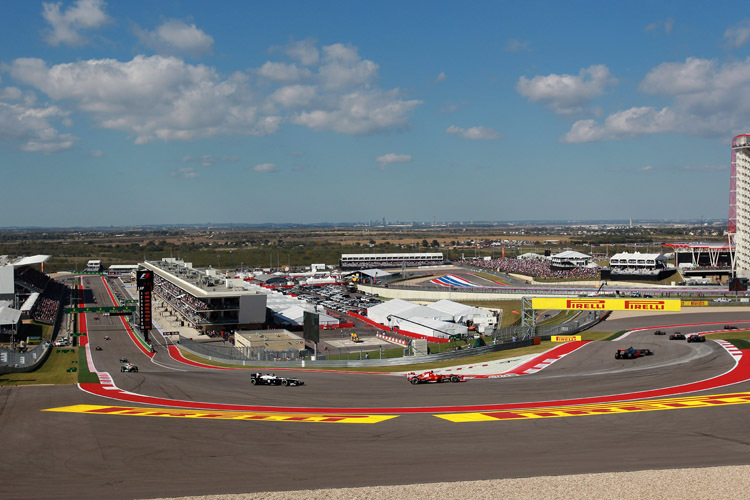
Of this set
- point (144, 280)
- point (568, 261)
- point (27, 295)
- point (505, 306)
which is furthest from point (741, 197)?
point (27, 295)

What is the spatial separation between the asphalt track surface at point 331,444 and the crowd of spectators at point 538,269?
9378 cm

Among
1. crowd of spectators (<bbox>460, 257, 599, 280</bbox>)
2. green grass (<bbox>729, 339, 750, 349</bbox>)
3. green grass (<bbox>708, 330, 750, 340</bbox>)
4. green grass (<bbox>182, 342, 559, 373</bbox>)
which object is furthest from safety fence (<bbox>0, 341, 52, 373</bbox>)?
crowd of spectators (<bbox>460, 257, 599, 280</bbox>)

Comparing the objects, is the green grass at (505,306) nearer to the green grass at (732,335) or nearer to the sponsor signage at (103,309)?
the green grass at (732,335)

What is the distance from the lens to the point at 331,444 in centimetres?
1797

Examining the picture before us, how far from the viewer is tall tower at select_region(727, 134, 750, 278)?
100750mm

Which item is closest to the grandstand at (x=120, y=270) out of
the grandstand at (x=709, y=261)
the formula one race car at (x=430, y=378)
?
the grandstand at (x=709, y=261)

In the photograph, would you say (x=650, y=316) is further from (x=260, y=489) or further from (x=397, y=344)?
(x=260, y=489)

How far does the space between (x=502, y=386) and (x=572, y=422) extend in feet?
32.3

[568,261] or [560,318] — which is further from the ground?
[568,261]

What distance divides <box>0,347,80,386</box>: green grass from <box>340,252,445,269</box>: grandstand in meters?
110

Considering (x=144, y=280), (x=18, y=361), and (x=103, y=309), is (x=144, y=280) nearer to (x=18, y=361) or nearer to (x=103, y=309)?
(x=103, y=309)

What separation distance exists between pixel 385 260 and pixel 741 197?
92.5 m

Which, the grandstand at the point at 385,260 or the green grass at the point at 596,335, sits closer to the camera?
the green grass at the point at 596,335

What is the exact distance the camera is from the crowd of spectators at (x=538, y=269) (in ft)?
395
